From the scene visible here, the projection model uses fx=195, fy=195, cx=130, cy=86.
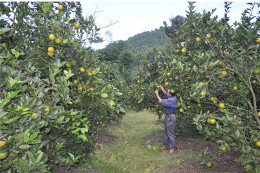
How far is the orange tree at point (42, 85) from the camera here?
165 centimetres

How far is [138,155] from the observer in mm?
5762

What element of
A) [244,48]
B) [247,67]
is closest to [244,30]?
[244,48]

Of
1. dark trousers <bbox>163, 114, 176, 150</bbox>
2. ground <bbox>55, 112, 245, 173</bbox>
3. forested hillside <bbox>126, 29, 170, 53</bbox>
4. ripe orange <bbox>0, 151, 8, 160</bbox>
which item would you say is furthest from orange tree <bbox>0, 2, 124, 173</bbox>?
forested hillside <bbox>126, 29, 170, 53</bbox>

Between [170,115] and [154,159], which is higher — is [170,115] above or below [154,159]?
above

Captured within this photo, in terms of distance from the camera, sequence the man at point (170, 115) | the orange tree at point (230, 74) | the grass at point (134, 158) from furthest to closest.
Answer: the man at point (170, 115) → the grass at point (134, 158) → the orange tree at point (230, 74)

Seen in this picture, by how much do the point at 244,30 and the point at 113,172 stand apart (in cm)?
380

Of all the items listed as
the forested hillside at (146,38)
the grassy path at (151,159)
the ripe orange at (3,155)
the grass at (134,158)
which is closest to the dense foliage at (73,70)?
the ripe orange at (3,155)

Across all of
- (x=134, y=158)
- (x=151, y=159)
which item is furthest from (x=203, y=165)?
(x=134, y=158)

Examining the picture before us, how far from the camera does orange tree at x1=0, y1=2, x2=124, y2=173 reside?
1646 millimetres

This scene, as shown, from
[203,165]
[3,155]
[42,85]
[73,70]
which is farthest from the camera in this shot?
[203,165]

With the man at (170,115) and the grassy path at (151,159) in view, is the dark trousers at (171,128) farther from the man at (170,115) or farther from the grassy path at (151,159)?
the grassy path at (151,159)

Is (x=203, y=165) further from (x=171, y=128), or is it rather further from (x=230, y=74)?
(x=230, y=74)

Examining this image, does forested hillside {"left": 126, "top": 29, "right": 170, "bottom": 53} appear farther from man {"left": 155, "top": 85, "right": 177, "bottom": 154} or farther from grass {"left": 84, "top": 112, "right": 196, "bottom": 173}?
man {"left": 155, "top": 85, "right": 177, "bottom": 154}

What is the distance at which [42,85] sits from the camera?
2.26 metres
